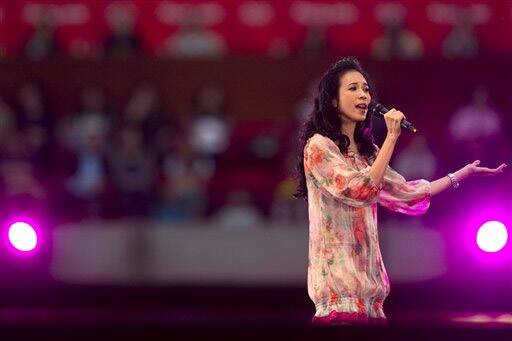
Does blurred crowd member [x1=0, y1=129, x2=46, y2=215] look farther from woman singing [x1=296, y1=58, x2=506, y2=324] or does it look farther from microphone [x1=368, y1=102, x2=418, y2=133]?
microphone [x1=368, y1=102, x2=418, y2=133]

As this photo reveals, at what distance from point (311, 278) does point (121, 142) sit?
544cm

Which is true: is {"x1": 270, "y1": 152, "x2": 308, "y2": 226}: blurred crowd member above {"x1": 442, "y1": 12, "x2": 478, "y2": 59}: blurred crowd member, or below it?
below

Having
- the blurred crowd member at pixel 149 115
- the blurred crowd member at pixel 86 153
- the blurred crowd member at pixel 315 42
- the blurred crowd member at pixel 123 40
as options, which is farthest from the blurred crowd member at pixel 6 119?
the blurred crowd member at pixel 315 42

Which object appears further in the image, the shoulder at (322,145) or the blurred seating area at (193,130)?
the blurred seating area at (193,130)

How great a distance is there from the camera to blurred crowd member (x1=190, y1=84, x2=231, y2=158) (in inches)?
385

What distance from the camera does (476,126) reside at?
366 inches

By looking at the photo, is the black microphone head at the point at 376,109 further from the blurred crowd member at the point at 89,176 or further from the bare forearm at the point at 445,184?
the blurred crowd member at the point at 89,176

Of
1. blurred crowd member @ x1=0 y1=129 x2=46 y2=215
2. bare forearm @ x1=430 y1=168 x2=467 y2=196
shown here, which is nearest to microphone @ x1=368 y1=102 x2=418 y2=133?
bare forearm @ x1=430 y1=168 x2=467 y2=196

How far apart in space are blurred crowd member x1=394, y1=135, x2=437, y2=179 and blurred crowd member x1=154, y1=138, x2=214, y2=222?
1.42m

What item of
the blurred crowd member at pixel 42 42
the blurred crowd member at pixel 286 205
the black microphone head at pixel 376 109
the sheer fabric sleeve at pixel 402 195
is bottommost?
the sheer fabric sleeve at pixel 402 195

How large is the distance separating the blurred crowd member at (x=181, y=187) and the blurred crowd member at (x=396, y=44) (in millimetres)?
2153

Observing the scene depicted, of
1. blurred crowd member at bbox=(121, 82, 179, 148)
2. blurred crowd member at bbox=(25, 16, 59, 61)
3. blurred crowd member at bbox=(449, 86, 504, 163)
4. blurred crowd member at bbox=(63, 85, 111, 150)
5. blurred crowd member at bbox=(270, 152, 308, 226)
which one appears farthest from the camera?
blurred crowd member at bbox=(25, 16, 59, 61)

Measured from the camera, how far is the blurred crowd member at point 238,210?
903cm

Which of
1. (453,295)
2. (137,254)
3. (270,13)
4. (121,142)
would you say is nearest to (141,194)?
(121,142)
